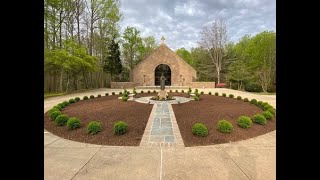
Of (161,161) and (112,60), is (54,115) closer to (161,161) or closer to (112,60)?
(161,161)

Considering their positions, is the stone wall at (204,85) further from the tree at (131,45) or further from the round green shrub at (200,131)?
the round green shrub at (200,131)

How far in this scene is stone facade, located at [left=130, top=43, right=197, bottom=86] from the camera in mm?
32156

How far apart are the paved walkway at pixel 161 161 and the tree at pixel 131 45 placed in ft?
122

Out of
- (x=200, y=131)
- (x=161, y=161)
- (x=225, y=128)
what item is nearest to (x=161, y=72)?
(x=225, y=128)

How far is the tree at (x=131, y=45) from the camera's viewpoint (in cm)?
3984

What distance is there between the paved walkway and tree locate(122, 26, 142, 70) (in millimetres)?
37161

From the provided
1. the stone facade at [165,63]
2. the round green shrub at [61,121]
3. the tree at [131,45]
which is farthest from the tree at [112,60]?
the round green shrub at [61,121]

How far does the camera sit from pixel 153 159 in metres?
4.30

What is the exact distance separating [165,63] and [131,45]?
482 inches

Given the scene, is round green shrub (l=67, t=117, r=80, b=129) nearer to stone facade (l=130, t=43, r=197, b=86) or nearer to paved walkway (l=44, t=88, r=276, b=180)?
paved walkway (l=44, t=88, r=276, b=180)

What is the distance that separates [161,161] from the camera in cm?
419

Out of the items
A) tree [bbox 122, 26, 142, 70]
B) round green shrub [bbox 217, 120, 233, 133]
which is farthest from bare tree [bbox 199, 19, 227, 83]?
round green shrub [bbox 217, 120, 233, 133]
